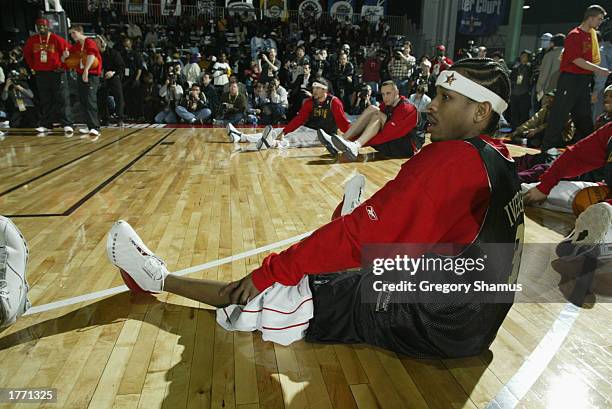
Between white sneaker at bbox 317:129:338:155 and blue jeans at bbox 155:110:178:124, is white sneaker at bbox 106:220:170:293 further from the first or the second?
blue jeans at bbox 155:110:178:124

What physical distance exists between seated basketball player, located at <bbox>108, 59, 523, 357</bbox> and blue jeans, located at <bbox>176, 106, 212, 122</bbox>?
9.35 metres

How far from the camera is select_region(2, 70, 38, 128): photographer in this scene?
9.15 meters

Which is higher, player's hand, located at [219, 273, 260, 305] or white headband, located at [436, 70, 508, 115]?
white headband, located at [436, 70, 508, 115]

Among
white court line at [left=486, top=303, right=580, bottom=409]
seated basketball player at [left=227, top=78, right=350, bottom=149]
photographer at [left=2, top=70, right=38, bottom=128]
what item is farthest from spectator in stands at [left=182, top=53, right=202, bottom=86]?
white court line at [left=486, top=303, right=580, bottom=409]

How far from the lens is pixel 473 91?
1.48 meters

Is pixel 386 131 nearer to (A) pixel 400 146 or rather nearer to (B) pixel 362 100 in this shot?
(A) pixel 400 146

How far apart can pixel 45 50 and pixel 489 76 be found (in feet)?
26.4

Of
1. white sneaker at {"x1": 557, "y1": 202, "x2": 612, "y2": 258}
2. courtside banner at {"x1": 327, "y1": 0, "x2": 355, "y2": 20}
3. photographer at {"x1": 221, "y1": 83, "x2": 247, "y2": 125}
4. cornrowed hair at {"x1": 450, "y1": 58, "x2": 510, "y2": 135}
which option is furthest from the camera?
courtside banner at {"x1": 327, "y1": 0, "x2": 355, "y2": 20}

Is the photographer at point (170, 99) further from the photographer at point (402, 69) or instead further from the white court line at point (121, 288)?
the white court line at point (121, 288)

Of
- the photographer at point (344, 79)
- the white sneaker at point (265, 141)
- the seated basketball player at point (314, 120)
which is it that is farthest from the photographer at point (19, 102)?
the photographer at point (344, 79)

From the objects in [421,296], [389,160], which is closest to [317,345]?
[421,296]

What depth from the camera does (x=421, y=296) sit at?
1.65m

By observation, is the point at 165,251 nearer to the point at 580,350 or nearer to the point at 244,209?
the point at 244,209

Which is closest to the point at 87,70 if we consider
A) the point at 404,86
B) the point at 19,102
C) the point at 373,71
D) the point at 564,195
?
the point at 19,102
